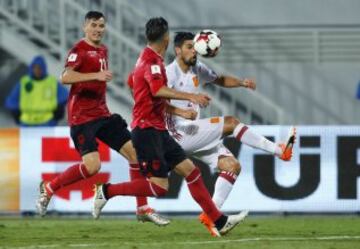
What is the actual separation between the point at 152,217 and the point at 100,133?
3.46 ft

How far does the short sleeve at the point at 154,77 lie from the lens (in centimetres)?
1380

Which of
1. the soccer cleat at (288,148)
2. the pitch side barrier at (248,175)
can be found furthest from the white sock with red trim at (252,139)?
the pitch side barrier at (248,175)

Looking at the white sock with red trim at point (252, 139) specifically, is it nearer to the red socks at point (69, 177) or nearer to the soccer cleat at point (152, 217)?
the soccer cleat at point (152, 217)

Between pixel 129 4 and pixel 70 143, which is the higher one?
pixel 129 4

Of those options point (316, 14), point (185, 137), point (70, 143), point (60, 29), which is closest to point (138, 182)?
point (185, 137)

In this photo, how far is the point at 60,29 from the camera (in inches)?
899

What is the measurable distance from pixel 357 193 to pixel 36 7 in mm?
7566

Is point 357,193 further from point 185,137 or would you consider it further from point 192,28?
point 192,28

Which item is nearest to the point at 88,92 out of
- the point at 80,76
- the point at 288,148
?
the point at 80,76

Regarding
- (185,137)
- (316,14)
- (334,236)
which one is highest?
(316,14)

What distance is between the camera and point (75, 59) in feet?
49.0

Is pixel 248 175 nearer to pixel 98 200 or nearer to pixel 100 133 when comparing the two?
pixel 100 133

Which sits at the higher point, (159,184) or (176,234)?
(159,184)

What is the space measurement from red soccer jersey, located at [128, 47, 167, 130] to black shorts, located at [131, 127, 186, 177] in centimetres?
8
